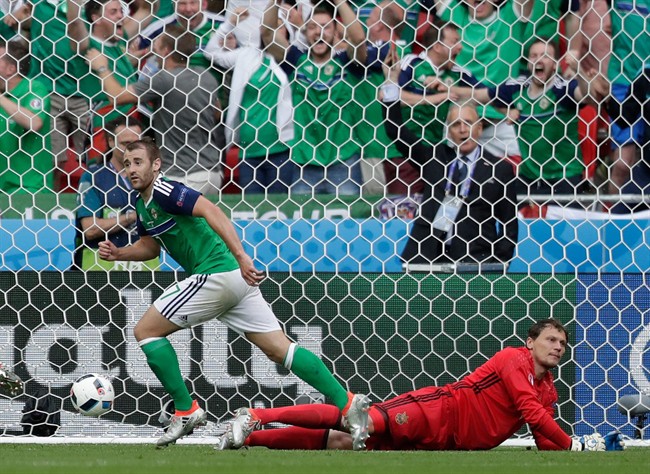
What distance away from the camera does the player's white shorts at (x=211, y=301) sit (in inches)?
209

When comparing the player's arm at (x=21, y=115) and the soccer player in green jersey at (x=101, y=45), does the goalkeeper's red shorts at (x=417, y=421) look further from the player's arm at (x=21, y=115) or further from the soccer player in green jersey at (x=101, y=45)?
the player's arm at (x=21, y=115)

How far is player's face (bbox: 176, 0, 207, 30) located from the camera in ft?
23.1

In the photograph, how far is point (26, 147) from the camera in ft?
23.2

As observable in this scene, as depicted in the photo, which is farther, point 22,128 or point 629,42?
point 629,42

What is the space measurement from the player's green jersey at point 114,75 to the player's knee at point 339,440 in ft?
8.44

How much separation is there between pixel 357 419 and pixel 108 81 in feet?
9.97

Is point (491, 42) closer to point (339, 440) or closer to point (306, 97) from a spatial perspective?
point (306, 97)

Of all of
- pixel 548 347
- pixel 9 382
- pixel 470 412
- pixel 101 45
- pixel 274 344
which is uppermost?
pixel 101 45

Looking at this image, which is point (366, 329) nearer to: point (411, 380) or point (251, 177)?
point (411, 380)

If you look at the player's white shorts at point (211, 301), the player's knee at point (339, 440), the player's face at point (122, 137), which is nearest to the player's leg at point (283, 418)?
the player's knee at point (339, 440)

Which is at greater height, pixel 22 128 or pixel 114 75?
pixel 114 75

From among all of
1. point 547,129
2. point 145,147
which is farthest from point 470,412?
point 547,129

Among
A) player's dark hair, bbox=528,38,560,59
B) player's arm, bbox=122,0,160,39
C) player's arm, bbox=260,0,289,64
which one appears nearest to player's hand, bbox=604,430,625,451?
player's dark hair, bbox=528,38,560,59

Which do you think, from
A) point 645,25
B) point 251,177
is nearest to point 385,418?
point 251,177
